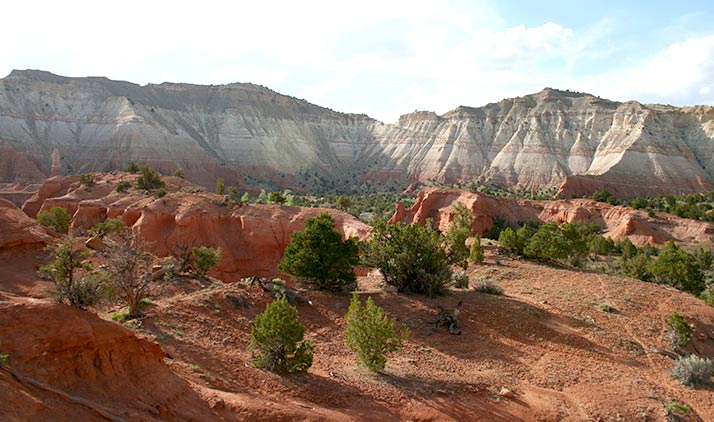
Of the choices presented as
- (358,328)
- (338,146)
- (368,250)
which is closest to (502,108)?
(338,146)

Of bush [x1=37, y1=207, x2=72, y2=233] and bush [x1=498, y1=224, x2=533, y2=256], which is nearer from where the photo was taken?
bush [x1=498, y1=224, x2=533, y2=256]

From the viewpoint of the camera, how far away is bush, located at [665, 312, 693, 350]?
54.6 ft

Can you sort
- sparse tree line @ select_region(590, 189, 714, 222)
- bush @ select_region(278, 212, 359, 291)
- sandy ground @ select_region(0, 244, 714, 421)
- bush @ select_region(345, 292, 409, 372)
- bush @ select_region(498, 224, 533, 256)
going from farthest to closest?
1. sparse tree line @ select_region(590, 189, 714, 222)
2. bush @ select_region(498, 224, 533, 256)
3. bush @ select_region(278, 212, 359, 291)
4. bush @ select_region(345, 292, 409, 372)
5. sandy ground @ select_region(0, 244, 714, 421)

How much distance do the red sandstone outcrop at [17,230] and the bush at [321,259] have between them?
12.2 m

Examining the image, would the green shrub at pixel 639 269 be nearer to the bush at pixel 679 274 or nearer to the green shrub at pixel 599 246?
the bush at pixel 679 274

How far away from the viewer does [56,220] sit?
35.4 m

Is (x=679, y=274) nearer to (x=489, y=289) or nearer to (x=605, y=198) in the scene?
(x=489, y=289)

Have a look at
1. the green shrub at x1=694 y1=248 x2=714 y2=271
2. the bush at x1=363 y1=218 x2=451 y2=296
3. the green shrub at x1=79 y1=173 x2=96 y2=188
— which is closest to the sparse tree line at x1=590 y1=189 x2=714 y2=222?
Answer: the green shrub at x1=694 y1=248 x2=714 y2=271

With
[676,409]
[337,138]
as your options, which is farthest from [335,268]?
[337,138]

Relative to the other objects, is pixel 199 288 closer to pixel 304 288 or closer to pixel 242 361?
pixel 304 288

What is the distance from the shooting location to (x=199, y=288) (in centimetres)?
1897

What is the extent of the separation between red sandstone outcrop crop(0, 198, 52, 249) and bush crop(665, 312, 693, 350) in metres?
25.9

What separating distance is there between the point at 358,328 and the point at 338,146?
10362 centimetres

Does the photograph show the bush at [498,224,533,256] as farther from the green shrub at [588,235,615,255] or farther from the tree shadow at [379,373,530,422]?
the tree shadow at [379,373,530,422]
